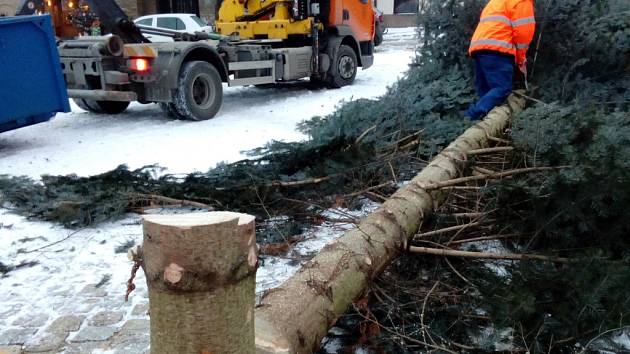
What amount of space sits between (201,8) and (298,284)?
2663 cm

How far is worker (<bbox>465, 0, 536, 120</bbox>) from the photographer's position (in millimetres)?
5809

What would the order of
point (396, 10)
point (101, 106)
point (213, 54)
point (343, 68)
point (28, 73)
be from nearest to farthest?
point (28, 73) < point (213, 54) < point (101, 106) < point (343, 68) < point (396, 10)

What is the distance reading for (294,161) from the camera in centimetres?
449

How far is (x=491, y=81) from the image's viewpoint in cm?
A: 599

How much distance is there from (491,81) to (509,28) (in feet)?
2.05

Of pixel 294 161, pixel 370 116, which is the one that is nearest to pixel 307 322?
pixel 294 161

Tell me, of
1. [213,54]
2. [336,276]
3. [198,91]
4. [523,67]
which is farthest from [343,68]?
[336,276]

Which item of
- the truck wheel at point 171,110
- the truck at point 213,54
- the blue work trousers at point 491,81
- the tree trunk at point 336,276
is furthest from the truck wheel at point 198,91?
the tree trunk at point 336,276

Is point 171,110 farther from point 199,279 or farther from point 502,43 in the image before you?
point 199,279

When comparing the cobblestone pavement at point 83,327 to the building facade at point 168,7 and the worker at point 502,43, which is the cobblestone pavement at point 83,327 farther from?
the building facade at point 168,7

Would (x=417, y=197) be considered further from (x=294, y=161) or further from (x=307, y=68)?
(x=307, y=68)

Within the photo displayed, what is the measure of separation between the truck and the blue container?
1.00m

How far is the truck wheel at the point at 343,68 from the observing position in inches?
456

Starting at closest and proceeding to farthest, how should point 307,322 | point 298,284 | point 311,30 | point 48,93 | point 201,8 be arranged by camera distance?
1. point 307,322
2. point 298,284
3. point 48,93
4. point 311,30
5. point 201,8
